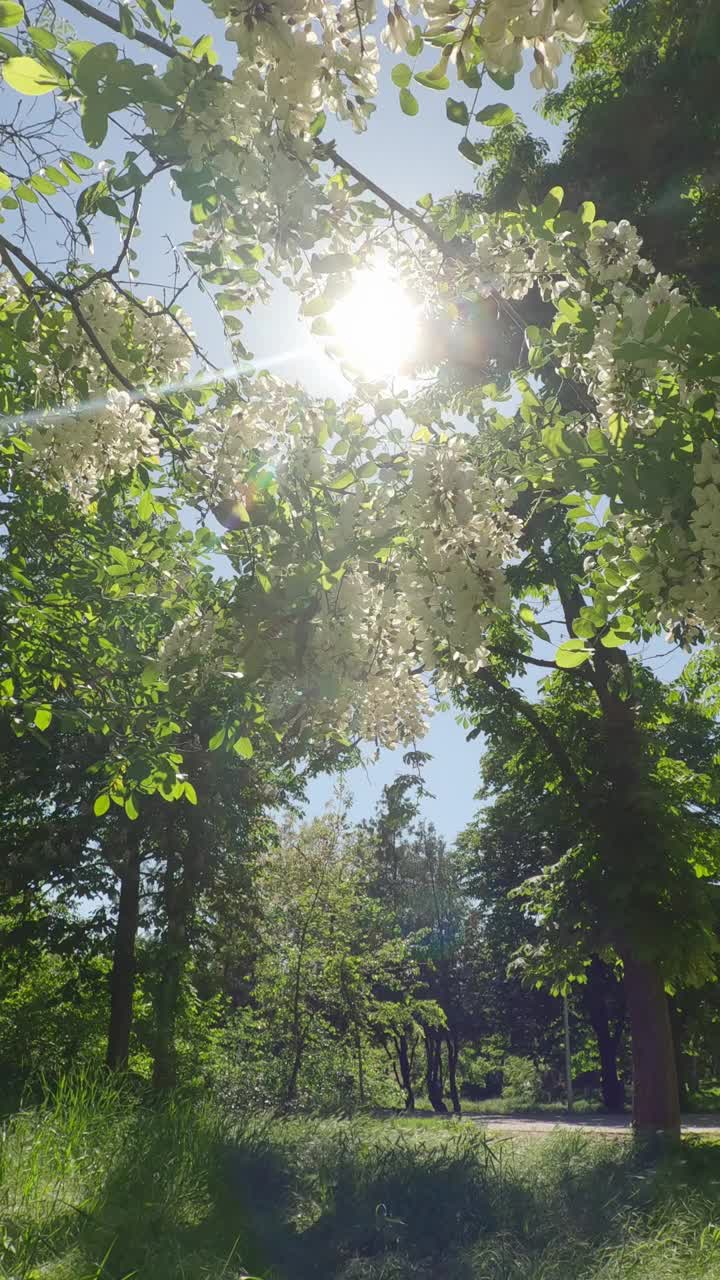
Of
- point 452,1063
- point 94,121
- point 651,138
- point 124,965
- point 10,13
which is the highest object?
point 651,138

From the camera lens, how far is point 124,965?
13.6 m

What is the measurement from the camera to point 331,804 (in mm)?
19641

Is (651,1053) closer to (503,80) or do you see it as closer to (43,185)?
(43,185)

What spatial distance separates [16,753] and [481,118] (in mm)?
14102

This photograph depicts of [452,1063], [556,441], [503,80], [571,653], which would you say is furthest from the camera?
[452,1063]

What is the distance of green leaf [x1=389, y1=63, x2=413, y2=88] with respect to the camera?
1878 mm

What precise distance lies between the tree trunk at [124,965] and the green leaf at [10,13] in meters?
12.2

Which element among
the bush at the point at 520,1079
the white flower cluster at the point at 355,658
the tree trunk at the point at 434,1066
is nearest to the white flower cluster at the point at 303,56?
the white flower cluster at the point at 355,658

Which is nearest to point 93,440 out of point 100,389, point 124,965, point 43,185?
point 100,389

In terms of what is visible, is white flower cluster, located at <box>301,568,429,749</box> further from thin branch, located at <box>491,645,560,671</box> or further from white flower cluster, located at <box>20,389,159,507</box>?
thin branch, located at <box>491,645,560,671</box>

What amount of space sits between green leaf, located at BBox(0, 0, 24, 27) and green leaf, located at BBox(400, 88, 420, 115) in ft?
2.59

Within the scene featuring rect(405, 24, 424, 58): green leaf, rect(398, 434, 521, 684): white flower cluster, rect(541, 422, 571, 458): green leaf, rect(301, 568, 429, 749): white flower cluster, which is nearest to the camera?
rect(405, 24, 424, 58): green leaf

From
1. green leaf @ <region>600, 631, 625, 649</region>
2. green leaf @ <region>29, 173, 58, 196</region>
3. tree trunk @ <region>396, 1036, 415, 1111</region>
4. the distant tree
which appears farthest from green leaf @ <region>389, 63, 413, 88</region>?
tree trunk @ <region>396, 1036, 415, 1111</region>

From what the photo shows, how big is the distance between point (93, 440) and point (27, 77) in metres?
1.98
